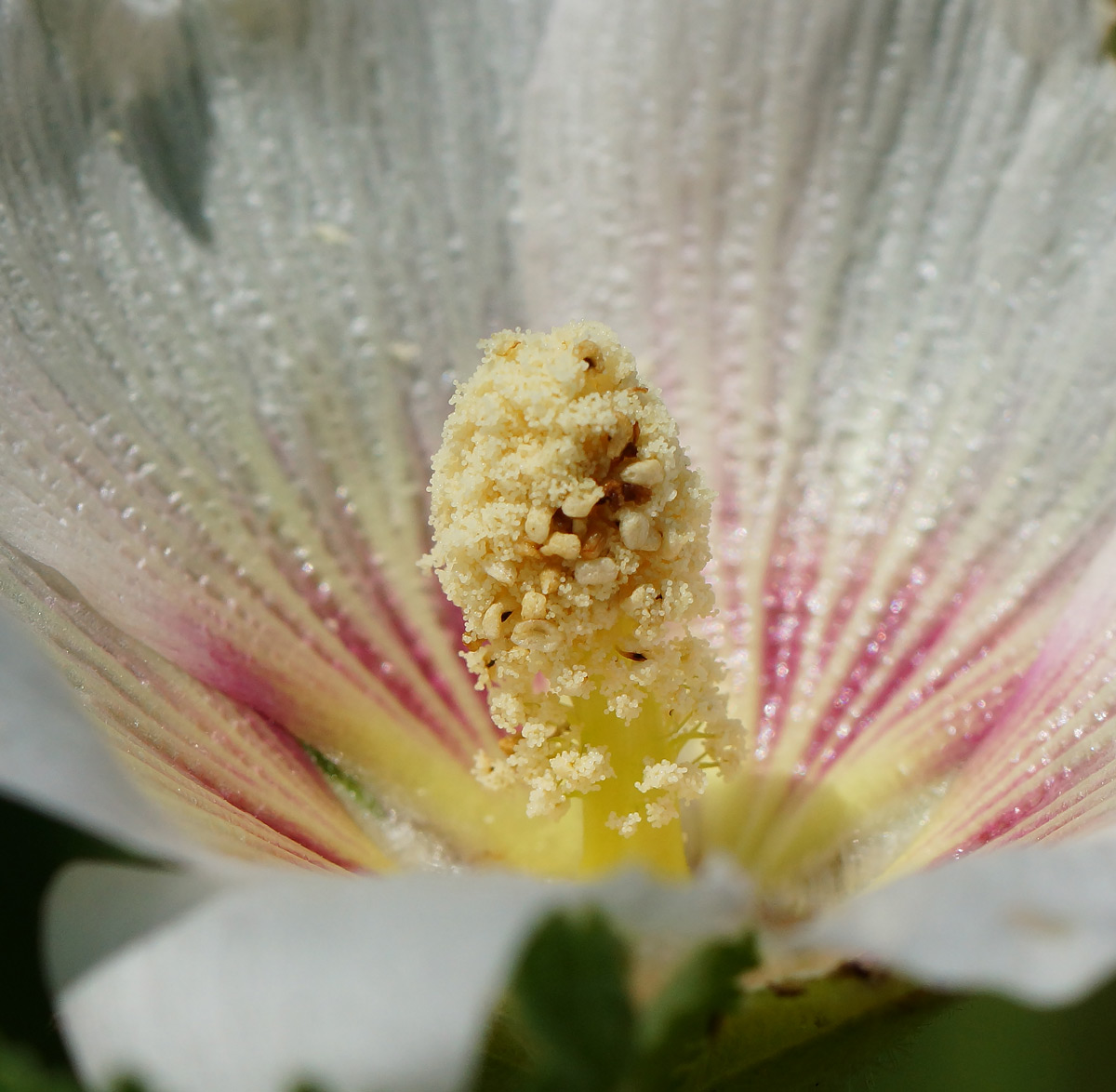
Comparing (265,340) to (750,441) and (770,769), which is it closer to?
(750,441)

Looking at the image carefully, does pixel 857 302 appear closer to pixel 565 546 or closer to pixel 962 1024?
pixel 565 546

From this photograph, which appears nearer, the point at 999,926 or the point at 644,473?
the point at 999,926

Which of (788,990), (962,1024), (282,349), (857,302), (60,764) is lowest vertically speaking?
(962,1024)

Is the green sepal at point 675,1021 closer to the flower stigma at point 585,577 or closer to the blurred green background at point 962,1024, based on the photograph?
the flower stigma at point 585,577

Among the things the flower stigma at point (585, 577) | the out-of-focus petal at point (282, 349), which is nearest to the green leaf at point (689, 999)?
the flower stigma at point (585, 577)

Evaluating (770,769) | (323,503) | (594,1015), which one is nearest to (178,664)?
(323,503)

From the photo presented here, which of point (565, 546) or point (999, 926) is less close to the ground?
point (565, 546)

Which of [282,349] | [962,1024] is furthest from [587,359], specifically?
[962,1024]

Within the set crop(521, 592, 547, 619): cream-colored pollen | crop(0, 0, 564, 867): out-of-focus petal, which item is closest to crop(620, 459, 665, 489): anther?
crop(521, 592, 547, 619): cream-colored pollen
